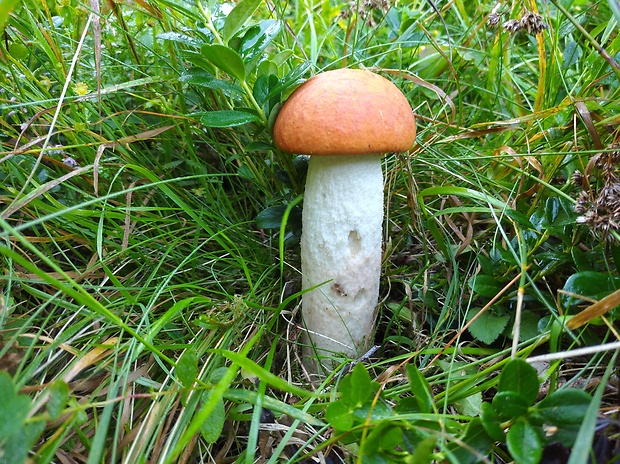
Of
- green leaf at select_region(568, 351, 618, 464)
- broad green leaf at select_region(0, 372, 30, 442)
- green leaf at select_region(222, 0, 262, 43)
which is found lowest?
green leaf at select_region(568, 351, 618, 464)

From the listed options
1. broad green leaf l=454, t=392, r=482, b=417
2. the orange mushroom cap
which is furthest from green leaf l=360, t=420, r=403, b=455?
the orange mushroom cap

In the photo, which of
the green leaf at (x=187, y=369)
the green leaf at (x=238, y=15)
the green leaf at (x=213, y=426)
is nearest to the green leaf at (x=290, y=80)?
the green leaf at (x=238, y=15)

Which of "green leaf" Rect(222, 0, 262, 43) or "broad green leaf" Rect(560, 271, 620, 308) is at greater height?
"green leaf" Rect(222, 0, 262, 43)

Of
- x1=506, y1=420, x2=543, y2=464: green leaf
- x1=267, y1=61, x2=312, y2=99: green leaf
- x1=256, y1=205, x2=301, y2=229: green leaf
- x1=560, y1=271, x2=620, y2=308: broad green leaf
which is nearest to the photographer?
x1=506, y1=420, x2=543, y2=464: green leaf

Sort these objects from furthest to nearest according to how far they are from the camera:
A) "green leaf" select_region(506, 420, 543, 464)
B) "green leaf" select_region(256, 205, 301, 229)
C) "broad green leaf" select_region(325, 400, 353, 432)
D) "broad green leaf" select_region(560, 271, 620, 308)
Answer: "green leaf" select_region(256, 205, 301, 229)
"broad green leaf" select_region(560, 271, 620, 308)
"broad green leaf" select_region(325, 400, 353, 432)
"green leaf" select_region(506, 420, 543, 464)

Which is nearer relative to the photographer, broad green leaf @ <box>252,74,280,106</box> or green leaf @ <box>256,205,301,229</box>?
broad green leaf @ <box>252,74,280,106</box>

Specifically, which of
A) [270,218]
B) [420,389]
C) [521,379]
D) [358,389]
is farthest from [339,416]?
[270,218]

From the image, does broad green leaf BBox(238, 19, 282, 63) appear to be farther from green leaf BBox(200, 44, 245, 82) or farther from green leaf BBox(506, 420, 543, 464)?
green leaf BBox(506, 420, 543, 464)

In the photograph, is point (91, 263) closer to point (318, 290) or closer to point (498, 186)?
point (318, 290)
